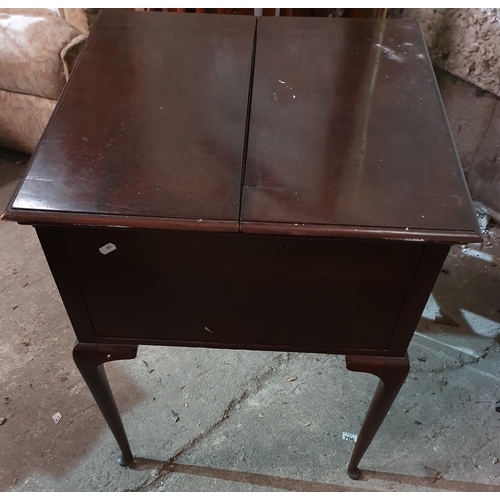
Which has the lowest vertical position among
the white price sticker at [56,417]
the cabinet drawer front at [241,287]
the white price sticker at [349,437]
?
the white price sticker at [56,417]

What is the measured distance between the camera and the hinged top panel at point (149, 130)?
0.70 m

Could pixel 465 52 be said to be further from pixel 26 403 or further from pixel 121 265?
pixel 26 403

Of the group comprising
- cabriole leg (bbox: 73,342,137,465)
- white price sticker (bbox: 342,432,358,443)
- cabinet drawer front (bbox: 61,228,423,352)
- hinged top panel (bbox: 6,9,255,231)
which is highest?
hinged top panel (bbox: 6,9,255,231)

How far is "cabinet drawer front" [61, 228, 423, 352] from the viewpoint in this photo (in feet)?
2.43

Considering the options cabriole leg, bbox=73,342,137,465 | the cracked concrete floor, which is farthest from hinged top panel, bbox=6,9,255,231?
the cracked concrete floor

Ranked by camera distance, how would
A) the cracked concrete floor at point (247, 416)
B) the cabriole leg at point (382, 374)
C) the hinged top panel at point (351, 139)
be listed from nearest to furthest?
the hinged top panel at point (351, 139), the cabriole leg at point (382, 374), the cracked concrete floor at point (247, 416)

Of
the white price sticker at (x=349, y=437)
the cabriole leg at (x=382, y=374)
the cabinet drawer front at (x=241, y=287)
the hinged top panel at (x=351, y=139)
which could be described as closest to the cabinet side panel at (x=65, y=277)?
the cabinet drawer front at (x=241, y=287)

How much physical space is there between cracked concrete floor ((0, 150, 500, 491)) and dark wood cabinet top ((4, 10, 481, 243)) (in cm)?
80

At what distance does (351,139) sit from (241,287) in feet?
1.01

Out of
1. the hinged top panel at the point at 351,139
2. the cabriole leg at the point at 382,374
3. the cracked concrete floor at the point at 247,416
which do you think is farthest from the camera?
the cracked concrete floor at the point at 247,416

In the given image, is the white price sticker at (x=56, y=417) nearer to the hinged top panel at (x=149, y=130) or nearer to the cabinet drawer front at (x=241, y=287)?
the cabinet drawer front at (x=241, y=287)

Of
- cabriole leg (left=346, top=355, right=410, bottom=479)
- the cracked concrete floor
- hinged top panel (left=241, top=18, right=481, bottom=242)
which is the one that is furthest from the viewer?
the cracked concrete floor

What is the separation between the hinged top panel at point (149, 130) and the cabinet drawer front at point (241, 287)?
0.05 metres

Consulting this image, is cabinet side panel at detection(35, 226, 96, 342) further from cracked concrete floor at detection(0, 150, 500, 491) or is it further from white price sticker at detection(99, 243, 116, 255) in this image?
cracked concrete floor at detection(0, 150, 500, 491)
